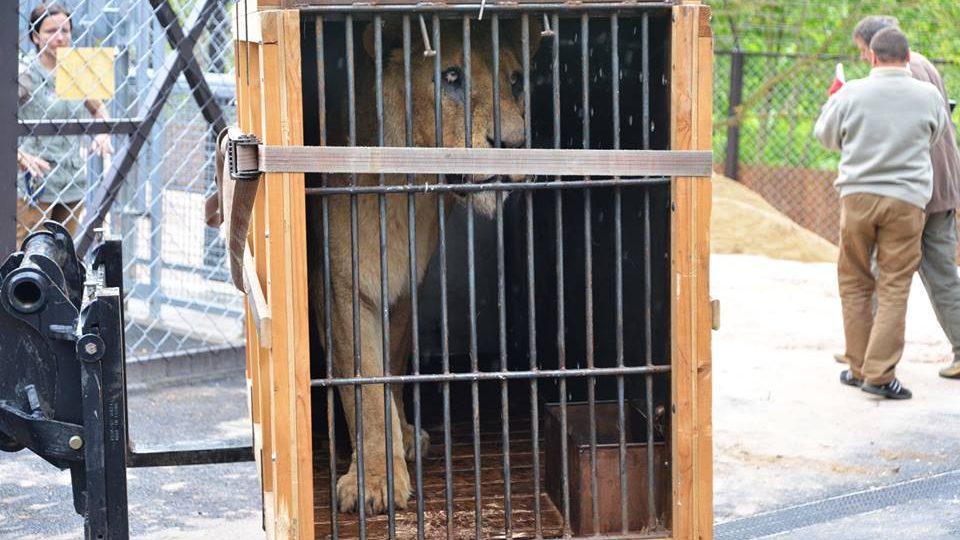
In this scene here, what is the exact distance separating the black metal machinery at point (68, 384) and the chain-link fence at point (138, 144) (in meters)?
4.04

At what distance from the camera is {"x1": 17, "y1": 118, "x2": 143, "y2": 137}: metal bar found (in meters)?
7.14

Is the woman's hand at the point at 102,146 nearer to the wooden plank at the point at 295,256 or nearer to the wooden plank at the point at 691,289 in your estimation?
the wooden plank at the point at 295,256

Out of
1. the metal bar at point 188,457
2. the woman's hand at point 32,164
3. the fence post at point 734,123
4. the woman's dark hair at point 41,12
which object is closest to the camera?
the metal bar at point 188,457

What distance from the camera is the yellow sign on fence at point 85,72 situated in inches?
286

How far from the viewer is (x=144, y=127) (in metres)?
7.63

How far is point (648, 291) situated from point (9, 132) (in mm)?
4130

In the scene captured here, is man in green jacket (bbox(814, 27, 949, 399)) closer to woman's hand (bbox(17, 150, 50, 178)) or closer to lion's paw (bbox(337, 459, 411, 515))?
lion's paw (bbox(337, 459, 411, 515))

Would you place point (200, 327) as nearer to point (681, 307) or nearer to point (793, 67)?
point (681, 307)

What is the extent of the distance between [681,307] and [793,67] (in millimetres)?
13033

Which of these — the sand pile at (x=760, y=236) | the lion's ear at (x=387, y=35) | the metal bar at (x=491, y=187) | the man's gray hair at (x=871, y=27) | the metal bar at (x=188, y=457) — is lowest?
the sand pile at (x=760, y=236)

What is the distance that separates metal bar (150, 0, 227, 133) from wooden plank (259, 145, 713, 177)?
14.1ft

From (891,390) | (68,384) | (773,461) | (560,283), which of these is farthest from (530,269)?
(891,390)

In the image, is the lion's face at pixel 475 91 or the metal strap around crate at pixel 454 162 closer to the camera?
the metal strap around crate at pixel 454 162

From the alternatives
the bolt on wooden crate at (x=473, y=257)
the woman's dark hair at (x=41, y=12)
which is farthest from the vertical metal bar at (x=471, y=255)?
the woman's dark hair at (x=41, y=12)
